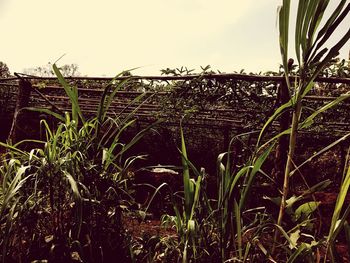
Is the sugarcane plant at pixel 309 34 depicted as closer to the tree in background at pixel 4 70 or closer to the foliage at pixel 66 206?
the foliage at pixel 66 206

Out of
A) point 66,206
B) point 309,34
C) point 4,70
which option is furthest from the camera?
point 4,70

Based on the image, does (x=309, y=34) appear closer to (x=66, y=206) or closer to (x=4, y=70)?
(x=66, y=206)

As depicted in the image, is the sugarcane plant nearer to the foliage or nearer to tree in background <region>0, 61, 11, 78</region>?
the foliage

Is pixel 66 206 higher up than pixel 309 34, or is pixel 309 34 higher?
pixel 309 34

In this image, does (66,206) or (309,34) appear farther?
(66,206)

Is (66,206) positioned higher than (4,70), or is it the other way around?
(4,70)

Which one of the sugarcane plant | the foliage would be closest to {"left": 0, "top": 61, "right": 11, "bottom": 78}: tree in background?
the foliage

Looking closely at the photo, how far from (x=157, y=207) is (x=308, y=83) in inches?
129

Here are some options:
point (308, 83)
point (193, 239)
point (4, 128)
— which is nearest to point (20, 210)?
point (193, 239)

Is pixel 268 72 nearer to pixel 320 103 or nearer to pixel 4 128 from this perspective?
pixel 320 103

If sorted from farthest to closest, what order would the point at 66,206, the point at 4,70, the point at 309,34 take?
the point at 4,70
the point at 66,206
the point at 309,34

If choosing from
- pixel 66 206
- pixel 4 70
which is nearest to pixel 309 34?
pixel 66 206

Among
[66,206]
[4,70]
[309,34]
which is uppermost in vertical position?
[4,70]

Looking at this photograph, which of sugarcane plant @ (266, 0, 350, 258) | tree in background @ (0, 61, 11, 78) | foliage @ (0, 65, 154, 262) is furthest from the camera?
tree in background @ (0, 61, 11, 78)
